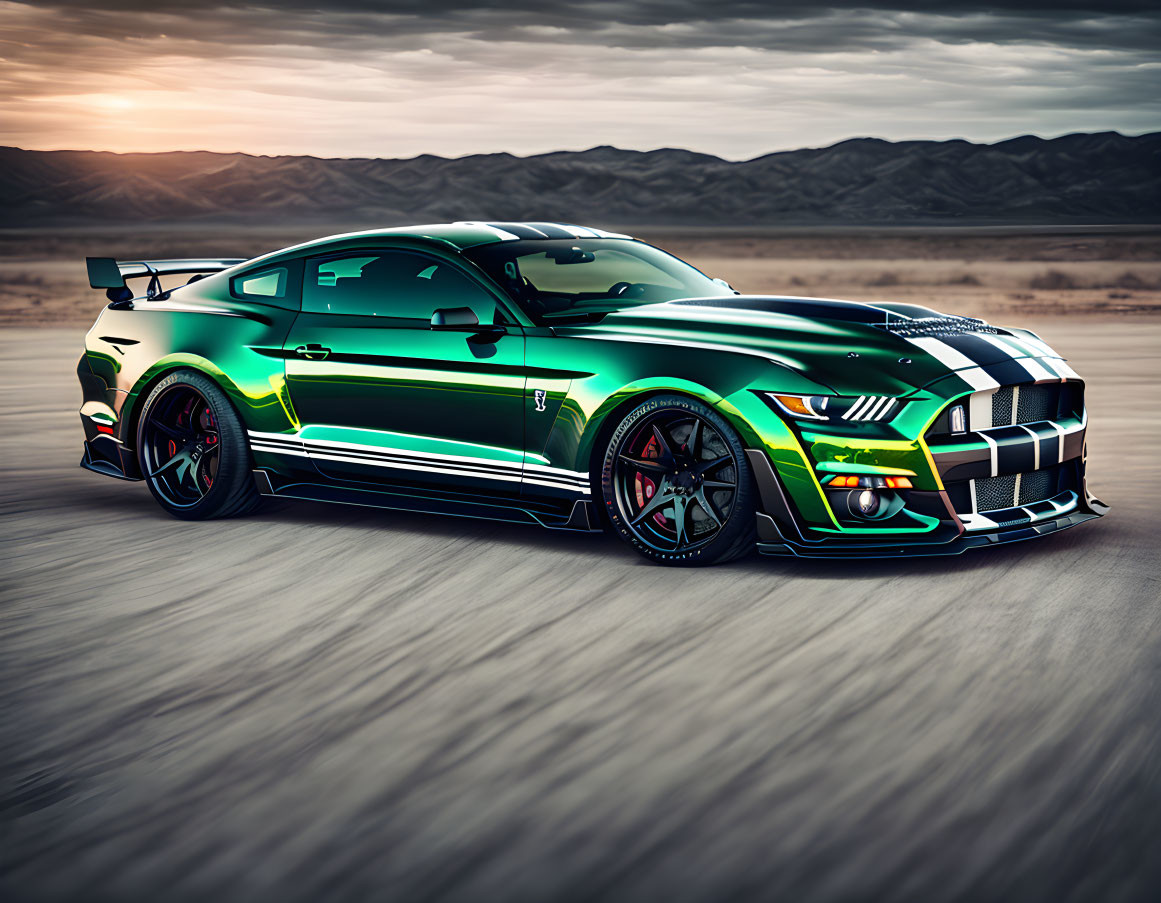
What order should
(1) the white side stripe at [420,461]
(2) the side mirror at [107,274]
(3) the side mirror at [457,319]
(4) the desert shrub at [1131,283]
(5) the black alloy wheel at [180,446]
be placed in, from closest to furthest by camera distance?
(1) the white side stripe at [420,461] → (3) the side mirror at [457,319] → (5) the black alloy wheel at [180,446] → (2) the side mirror at [107,274] → (4) the desert shrub at [1131,283]

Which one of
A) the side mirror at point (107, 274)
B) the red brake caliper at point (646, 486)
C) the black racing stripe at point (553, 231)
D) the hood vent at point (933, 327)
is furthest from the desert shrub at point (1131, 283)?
the red brake caliper at point (646, 486)

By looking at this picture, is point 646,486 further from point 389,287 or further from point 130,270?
point 130,270

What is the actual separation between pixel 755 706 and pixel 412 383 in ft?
10.1

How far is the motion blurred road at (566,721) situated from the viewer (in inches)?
136

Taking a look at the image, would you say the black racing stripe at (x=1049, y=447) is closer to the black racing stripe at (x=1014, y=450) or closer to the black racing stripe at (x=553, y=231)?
the black racing stripe at (x=1014, y=450)

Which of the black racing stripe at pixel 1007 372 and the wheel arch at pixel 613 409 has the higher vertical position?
the black racing stripe at pixel 1007 372

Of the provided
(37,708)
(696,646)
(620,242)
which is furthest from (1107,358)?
(37,708)

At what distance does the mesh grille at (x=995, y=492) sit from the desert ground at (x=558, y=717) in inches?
10.9

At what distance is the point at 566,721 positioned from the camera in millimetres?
4492

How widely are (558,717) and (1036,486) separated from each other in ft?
9.87

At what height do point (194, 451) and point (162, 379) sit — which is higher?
point (162, 379)

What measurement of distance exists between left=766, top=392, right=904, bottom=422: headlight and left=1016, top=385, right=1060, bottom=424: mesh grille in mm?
735

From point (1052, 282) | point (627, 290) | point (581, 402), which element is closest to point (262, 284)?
point (627, 290)

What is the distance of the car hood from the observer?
6199mm
